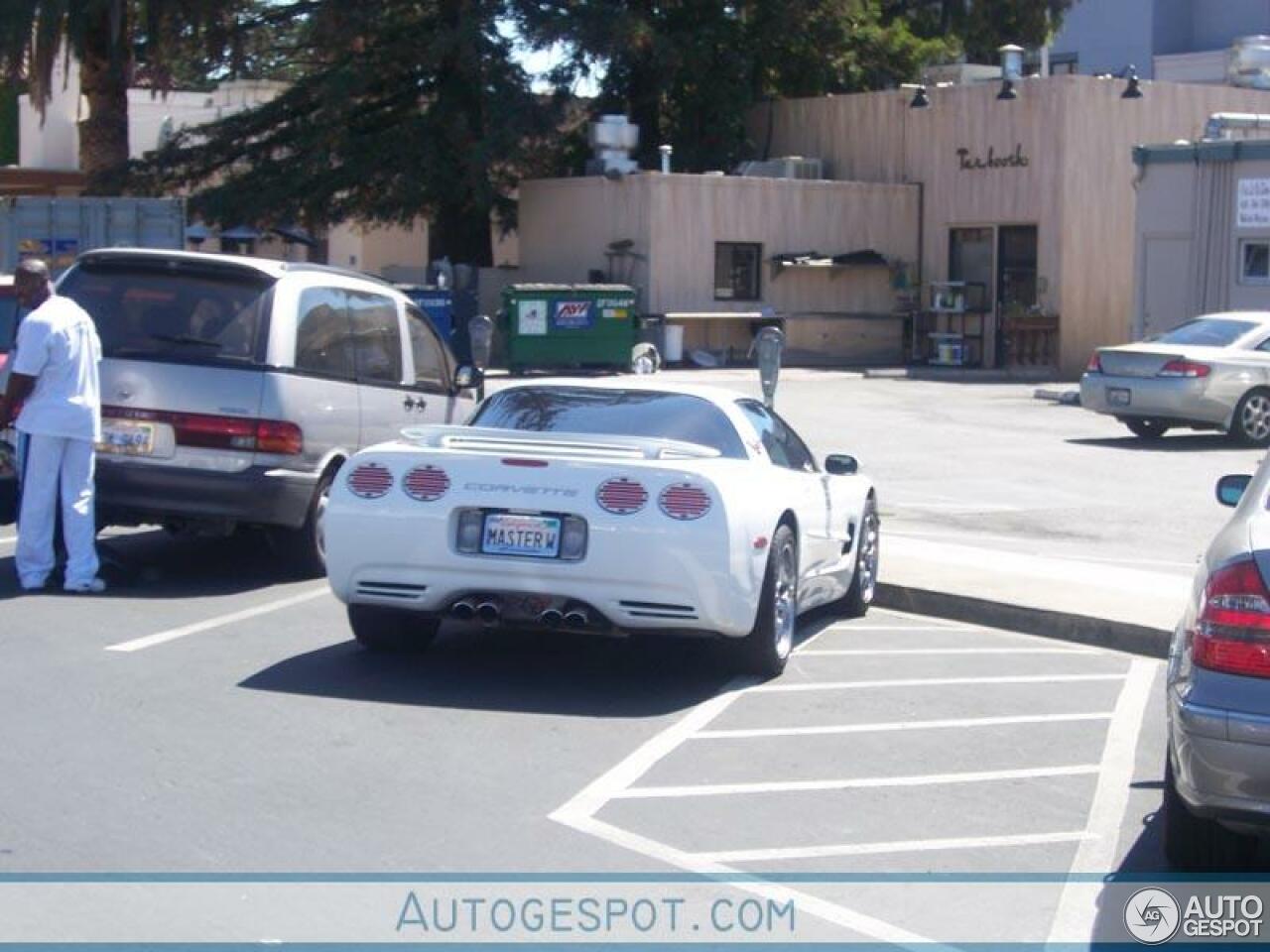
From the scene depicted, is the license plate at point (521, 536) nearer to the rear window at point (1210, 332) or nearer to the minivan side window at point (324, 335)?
the minivan side window at point (324, 335)

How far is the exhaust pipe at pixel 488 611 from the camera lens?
8.84m

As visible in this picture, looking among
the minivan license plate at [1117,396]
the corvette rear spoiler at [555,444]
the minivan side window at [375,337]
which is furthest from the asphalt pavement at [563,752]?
the minivan license plate at [1117,396]

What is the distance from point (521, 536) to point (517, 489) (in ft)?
0.69

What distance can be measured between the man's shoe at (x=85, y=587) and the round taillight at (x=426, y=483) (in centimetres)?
284

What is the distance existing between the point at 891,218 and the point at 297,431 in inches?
1201

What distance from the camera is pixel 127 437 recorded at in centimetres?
1125

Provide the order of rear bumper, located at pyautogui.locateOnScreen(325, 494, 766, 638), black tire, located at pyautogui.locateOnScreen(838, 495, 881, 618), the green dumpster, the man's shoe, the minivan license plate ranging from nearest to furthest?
rear bumper, located at pyautogui.locateOnScreen(325, 494, 766, 638) < the man's shoe < black tire, located at pyautogui.locateOnScreen(838, 495, 881, 618) < the minivan license plate < the green dumpster

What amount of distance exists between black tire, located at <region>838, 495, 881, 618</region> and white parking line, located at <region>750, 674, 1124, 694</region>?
164cm

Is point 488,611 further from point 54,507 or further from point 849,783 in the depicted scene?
point 54,507

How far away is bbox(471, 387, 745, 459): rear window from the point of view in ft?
31.4

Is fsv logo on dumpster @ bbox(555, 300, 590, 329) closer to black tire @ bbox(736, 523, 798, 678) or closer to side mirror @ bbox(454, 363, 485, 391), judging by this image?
side mirror @ bbox(454, 363, 485, 391)

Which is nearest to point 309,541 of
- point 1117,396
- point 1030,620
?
point 1030,620

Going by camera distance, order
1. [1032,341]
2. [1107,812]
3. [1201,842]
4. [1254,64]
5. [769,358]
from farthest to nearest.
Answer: [1254,64]
[1032,341]
[769,358]
[1107,812]
[1201,842]

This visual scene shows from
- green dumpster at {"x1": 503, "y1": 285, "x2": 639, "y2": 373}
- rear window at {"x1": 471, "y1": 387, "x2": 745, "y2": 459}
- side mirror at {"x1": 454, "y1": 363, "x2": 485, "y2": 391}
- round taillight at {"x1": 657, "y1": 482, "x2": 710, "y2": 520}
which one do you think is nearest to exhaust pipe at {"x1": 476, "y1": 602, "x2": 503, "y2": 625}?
round taillight at {"x1": 657, "y1": 482, "x2": 710, "y2": 520}
